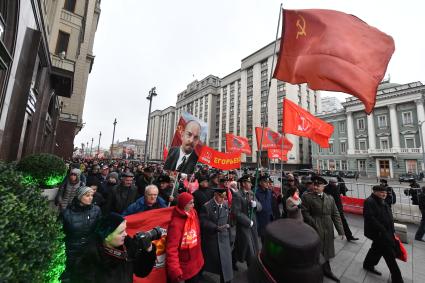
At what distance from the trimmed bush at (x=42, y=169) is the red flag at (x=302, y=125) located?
6.28m

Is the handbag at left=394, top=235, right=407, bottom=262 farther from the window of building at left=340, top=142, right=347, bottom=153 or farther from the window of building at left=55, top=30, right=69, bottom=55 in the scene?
the window of building at left=340, top=142, right=347, bottom=153

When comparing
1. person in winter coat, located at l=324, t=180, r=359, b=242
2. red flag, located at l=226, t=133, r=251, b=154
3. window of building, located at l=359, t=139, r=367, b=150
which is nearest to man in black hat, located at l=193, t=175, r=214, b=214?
person in winter coat, located at l=324, t=180, r=359, b=242

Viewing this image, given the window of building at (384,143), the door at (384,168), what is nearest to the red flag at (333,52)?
the door at (384,168)

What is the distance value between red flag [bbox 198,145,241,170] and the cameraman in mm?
7727

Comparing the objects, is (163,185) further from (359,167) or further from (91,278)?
(359,167)

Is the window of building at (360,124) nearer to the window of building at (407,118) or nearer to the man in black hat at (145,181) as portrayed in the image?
the window of building at (407,118)

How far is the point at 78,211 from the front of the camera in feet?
9.28

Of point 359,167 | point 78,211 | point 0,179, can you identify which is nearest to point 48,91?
point 78,211

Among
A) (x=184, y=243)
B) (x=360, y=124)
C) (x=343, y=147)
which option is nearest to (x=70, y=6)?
(x=184, y=243)

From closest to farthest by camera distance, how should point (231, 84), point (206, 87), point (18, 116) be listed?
1. point (18, 116)
2. point (231, 84)
3. point (206, 87)

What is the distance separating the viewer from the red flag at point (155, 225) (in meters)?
3.06

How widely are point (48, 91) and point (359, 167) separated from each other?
49.1 meters

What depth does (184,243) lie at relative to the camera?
314cm

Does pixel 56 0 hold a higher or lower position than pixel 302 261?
higher
